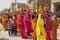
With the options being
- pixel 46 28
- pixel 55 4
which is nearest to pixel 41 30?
pixel 46 28

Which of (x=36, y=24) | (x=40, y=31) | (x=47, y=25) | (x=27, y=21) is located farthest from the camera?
(x=27, y=21)

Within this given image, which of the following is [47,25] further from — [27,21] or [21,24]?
[21,24]

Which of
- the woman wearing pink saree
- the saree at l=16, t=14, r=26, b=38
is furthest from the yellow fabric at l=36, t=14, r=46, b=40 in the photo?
the saree at l=16, t=14, r=26, b=38

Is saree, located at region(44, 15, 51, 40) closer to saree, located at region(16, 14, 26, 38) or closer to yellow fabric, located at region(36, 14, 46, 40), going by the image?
yellow fabric, located at region(36, 14, 46, 40)

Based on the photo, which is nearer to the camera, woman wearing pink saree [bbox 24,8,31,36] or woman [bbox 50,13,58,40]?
woman [bbox 50,13,58,40]

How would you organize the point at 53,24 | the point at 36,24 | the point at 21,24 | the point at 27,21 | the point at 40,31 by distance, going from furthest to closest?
the point at 21,24, the point at 27,21, the point at 36,24, the point at 53,24, the point at 40,31

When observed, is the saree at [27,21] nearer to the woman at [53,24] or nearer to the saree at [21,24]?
the saree at [21,24]

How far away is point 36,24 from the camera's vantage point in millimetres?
11273

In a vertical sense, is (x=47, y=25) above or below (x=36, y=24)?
above

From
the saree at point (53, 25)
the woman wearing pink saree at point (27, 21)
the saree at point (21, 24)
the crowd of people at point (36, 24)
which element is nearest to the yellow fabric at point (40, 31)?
the crowd of people at point (36, 24)

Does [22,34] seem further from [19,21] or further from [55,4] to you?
[55,4]

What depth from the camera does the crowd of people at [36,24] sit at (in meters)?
9.34

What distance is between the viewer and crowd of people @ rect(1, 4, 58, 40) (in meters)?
9.34

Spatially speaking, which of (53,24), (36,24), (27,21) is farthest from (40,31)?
(27,21)
